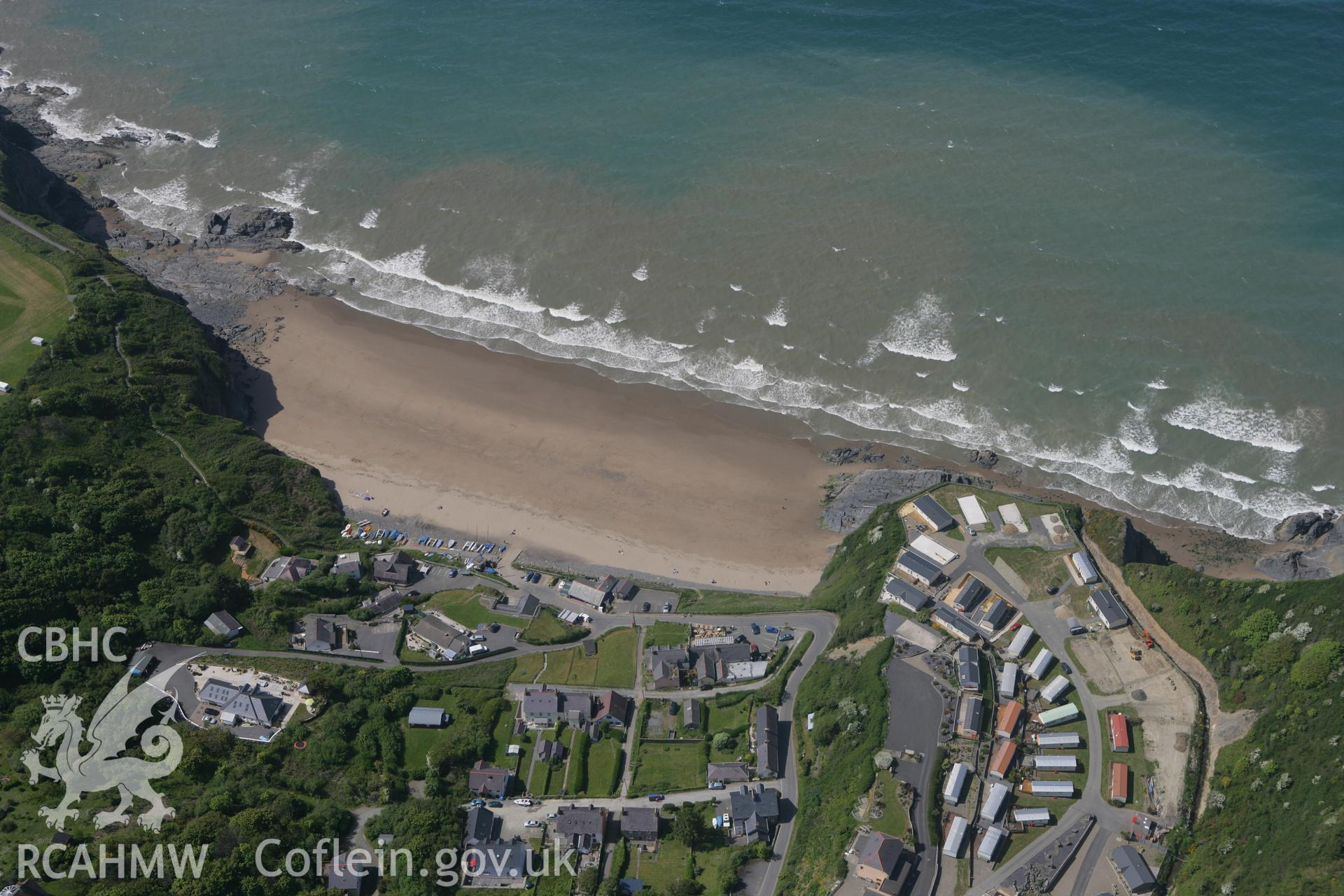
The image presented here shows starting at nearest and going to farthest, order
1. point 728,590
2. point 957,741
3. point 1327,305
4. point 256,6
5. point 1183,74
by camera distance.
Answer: point 957,741 < point 728,590 < point 1327,305 < point 1183,74 < point 256,6

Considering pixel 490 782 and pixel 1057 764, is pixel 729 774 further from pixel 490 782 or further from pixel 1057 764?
pixel 1057 764

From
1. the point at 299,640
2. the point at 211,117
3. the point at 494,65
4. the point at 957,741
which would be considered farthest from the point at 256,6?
the point at 957,741

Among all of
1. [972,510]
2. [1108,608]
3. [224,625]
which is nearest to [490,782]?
[224,625]

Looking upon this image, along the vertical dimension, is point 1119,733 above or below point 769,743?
above

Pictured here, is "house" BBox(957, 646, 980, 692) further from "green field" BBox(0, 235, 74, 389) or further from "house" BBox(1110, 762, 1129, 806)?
"green field" BBox(0, 235, 74, 389)

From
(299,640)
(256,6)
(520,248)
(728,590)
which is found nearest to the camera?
(299,640)

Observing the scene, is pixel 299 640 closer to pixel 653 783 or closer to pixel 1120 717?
pixel 653 783

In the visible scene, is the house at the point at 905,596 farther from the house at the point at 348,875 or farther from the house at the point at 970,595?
the house at the point at 348,875
